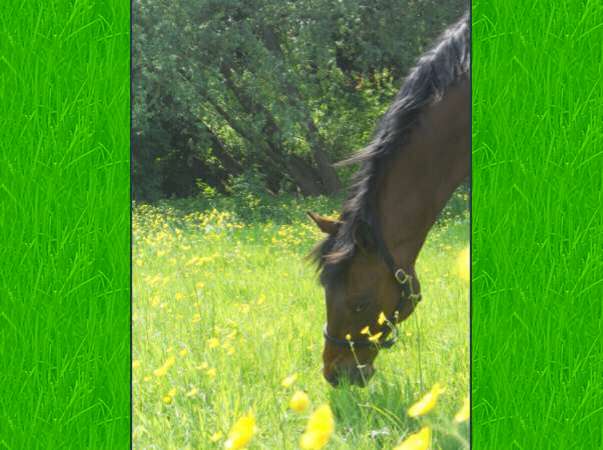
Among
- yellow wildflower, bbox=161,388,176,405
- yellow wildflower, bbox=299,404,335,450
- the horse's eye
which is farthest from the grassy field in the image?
yellow wildflower, bbox=299,404,335,450

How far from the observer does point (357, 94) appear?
269 centimetres

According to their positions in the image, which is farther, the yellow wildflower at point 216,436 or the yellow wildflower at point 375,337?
the yellow wildflower at point 375,337

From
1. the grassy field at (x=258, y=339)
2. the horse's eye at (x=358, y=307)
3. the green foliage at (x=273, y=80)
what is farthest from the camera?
the horse's eye at (x=358, y=307)

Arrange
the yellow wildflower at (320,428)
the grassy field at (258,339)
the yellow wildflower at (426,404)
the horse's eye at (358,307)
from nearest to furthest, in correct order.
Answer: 1. the yellow wildflower at (320,428)
2. the yellow wildflower at (426,404)
3. the grassy field at (258,339)
4. the horse's eye at (358,307)

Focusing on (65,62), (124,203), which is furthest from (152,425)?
(65,62)

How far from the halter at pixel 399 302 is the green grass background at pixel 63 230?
0.72 meters

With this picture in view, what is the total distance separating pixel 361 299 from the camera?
116 inches

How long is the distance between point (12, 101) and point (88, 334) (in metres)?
0.68

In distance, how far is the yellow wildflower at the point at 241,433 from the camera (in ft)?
7.63

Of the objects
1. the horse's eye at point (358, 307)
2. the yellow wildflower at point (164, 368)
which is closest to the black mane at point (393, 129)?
the horse's eye at point (358, 307)

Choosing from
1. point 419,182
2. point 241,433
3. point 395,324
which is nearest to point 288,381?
point 241,433

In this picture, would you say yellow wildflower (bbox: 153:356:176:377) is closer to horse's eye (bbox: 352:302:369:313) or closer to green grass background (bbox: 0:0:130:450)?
green grass background (bbox: 0:0:130:450)

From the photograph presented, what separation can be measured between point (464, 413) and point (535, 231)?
544 millimetres

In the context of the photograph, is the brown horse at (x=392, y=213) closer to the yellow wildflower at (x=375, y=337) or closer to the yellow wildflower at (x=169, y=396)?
the yellow wildflower at (x=375, y=337)
